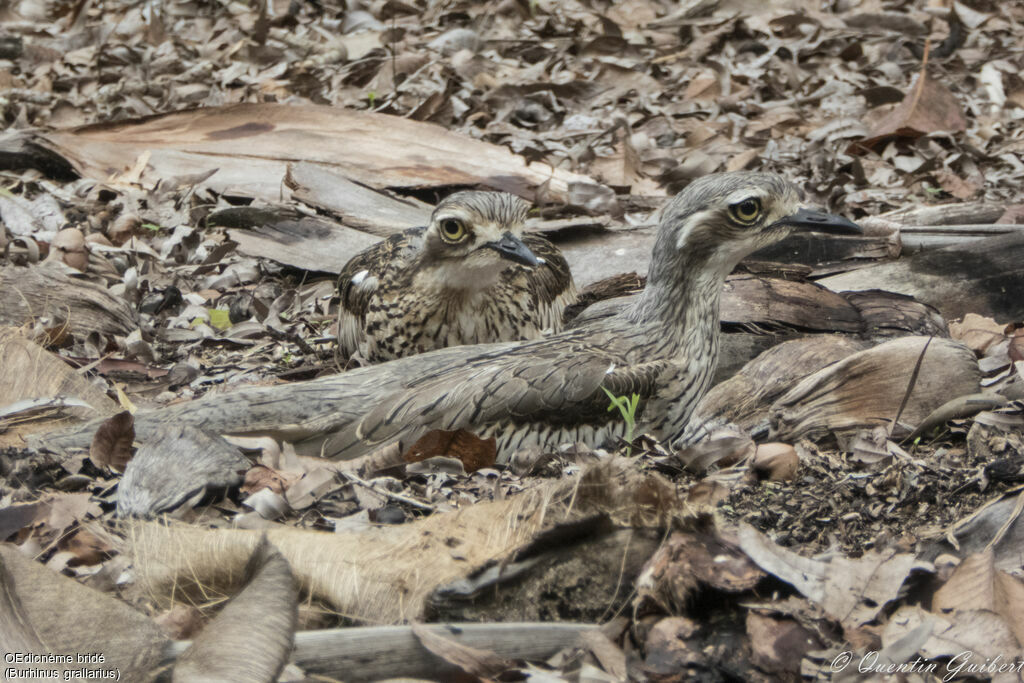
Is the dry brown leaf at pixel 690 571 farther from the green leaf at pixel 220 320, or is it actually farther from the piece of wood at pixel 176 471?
the green leaf at pixel 220 320

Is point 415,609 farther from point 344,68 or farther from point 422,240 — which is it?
point 344,68

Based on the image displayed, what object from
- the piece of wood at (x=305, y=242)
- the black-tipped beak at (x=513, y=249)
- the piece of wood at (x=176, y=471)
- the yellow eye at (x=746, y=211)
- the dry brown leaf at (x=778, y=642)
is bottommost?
the piece of wood at (x=305, y=242)

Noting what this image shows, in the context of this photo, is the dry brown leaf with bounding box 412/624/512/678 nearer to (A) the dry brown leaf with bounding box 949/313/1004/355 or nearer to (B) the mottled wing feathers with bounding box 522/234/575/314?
(B) the mottled wing feathers with bounding box 522/234/575/314

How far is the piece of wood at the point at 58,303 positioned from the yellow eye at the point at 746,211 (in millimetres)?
2909

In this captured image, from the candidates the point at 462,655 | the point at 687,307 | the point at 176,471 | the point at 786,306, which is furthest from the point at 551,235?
the point at 462,655

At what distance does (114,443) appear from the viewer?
3.49m

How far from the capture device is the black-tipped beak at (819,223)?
4.20 m

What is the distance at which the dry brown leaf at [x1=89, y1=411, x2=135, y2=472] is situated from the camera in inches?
135

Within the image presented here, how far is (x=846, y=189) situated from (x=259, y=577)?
544 cm

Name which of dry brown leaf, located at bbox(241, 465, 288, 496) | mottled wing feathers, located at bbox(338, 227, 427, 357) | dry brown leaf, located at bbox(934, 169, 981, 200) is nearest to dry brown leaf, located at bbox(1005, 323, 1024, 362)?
dry brown leaf, located at bbox(934, 169, 981, 200)

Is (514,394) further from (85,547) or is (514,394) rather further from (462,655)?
(462,655)

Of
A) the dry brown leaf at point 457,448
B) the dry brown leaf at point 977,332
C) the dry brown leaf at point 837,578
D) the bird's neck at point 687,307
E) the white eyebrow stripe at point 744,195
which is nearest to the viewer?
the dry brown leaf at point 837,578

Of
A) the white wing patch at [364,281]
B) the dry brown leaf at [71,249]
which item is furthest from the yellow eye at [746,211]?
the dry brown leaf at [71,249]

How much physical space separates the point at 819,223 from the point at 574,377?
1.07 meters
